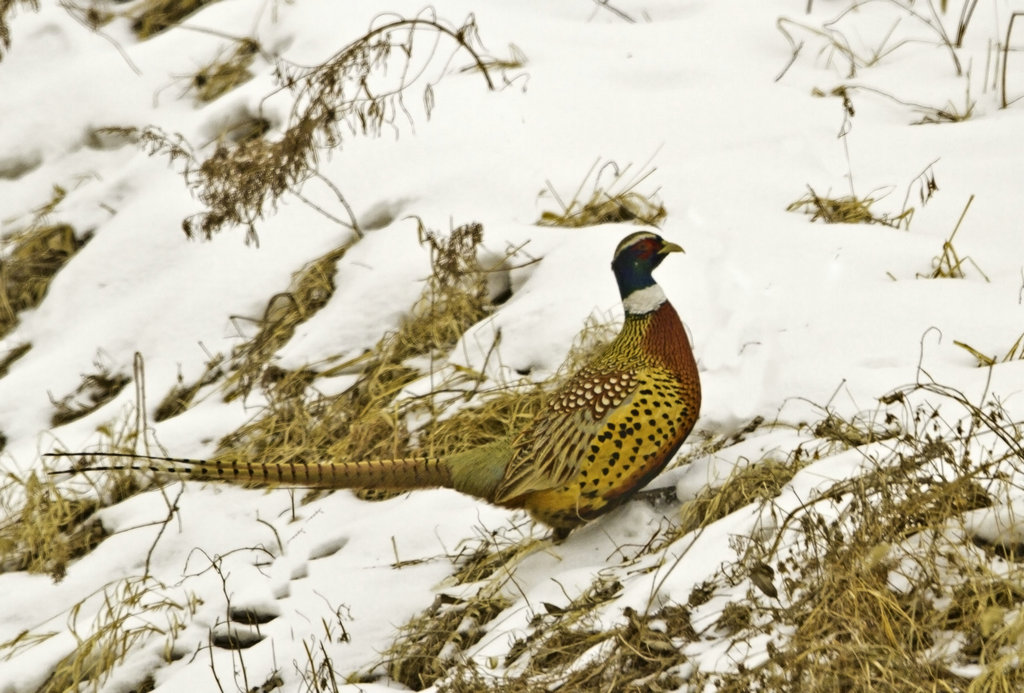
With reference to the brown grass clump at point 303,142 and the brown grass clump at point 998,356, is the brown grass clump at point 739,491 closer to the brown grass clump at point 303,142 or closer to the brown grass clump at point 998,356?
the brown grass clump at point 998,356

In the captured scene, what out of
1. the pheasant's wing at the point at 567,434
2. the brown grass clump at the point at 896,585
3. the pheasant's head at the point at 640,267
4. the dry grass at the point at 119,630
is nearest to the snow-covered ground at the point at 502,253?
the dry grass at the point at 119,630

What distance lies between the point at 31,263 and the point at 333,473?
121 inches

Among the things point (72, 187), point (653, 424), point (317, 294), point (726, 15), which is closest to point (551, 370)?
point (653, 424)

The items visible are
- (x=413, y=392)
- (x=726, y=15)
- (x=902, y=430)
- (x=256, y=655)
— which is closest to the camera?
(x=902, y=430)

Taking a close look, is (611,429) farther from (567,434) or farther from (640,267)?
(640,267)

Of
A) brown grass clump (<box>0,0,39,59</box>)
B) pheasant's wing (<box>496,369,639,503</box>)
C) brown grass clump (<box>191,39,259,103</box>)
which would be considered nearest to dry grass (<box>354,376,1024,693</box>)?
pheasant's wing (<box>496,369,639,503</box>)

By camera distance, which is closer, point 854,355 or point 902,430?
point 902,430

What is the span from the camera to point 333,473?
3236 mm

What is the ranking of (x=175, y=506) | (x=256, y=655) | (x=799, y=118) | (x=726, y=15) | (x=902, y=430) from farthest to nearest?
(x=726, y=15) < (x=799, y=118) < (x=175, y=506) < (x=256, y=655) < (x=902, y=430)

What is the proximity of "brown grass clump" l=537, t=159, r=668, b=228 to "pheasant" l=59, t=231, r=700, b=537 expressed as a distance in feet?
3.78

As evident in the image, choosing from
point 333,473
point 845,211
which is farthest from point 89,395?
point 845,211

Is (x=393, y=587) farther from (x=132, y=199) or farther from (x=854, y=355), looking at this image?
(x=132, y=199)

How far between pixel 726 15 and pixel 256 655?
389cm

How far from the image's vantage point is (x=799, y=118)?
479cm
